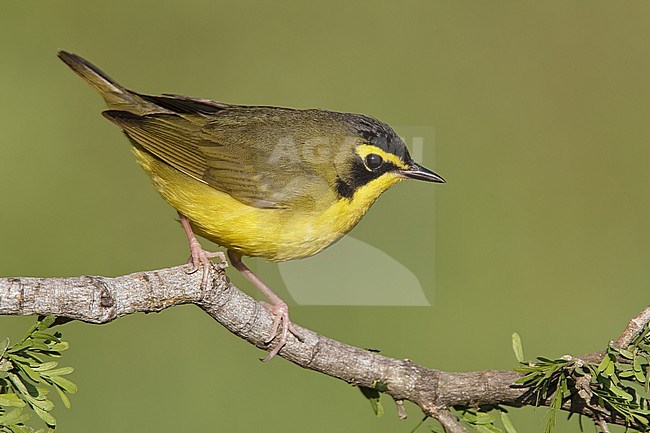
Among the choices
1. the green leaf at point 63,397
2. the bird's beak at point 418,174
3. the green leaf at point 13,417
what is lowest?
the green leaf at point 13,417

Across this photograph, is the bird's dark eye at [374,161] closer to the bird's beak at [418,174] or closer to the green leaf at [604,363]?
the bird's beak at [418,174]

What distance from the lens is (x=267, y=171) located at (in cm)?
241

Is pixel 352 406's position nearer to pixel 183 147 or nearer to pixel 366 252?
pixel 366 252

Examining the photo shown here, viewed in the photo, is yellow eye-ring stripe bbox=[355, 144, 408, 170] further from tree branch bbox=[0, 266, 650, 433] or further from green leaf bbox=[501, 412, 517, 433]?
green leaf bbox=[501, 412, 517, 433]

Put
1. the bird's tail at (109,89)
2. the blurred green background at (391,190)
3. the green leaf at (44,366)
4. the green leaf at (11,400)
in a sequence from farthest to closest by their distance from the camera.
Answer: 1. the blurred green background at (391,190)
2. the bird's tail at (109,89)
3. the green leaf at (44,366)
4. the green leaf at (11,400)

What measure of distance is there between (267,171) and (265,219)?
0.66 ft

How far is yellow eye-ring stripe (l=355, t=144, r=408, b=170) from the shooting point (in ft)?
7.48

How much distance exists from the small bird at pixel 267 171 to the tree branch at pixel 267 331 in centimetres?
33

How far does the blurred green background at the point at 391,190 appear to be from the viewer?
392 cm

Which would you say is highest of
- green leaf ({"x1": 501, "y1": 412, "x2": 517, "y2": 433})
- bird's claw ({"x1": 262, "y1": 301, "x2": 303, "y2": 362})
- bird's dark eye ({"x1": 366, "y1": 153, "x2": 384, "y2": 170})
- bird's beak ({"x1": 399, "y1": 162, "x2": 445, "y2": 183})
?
bird's dark eye ({"x1": 366, "y1": 153, "x2": 384, "y2": 170})

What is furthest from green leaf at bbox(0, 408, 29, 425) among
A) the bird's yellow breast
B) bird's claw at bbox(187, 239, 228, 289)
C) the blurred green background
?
the blurred green background

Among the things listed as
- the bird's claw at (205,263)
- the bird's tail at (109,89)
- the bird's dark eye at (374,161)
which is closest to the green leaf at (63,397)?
the bird's claw at (205,263)

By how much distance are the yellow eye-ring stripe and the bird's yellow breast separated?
4cm

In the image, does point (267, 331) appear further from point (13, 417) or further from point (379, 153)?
point (379, 153)
